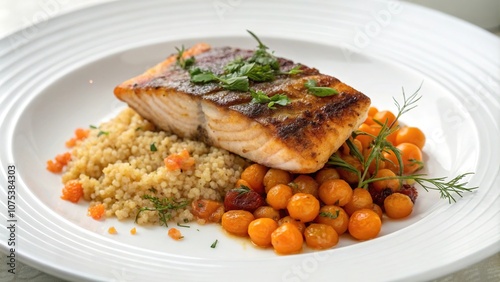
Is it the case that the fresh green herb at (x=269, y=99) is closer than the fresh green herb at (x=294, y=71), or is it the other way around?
the fresh green herb at (x=269, y=99)

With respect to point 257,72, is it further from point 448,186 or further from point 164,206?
point 448,186

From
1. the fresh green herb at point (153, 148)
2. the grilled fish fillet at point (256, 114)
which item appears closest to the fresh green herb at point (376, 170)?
the grilled fish fillet at point (256, 114)

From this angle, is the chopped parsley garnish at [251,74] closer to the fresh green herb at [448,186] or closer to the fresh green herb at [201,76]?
the fresh green herb at [201,76]

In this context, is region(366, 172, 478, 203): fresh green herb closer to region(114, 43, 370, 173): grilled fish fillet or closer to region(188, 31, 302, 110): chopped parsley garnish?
region(114, 43, 370, 173): grilled fish fillet

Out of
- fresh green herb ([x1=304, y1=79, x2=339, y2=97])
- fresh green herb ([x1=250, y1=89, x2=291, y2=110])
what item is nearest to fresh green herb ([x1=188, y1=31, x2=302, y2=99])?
fresh green herb ([x1=250, y1=89, x2=291, y2=110])

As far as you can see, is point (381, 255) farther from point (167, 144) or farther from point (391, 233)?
point (167, 144)

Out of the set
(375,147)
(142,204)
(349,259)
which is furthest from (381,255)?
(142,204)
